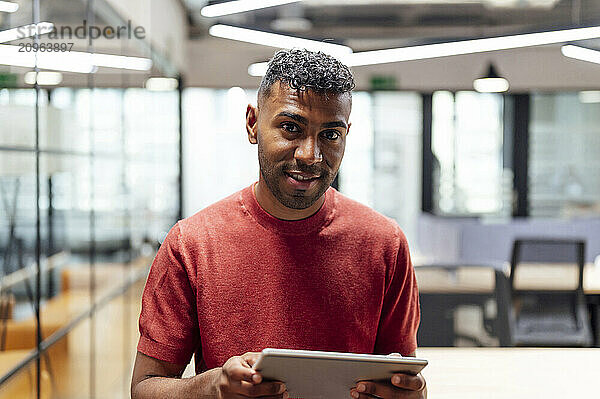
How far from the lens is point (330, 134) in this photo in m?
1.17

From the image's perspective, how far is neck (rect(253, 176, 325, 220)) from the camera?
49.6 inches

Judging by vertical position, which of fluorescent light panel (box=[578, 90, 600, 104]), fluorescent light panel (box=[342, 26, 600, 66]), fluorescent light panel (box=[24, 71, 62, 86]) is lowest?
fluorescent light panel (box=[24, 71, 62, 86])

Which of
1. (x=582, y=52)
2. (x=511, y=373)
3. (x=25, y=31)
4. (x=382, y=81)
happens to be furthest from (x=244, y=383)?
(x=382, y=81)

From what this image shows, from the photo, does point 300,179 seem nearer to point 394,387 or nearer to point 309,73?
point 309,73

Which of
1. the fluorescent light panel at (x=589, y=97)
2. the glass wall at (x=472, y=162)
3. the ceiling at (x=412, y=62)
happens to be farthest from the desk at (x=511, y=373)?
the fluorescent light panel at (x=589, y=97)

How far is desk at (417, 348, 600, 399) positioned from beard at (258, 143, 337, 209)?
76 centimetres

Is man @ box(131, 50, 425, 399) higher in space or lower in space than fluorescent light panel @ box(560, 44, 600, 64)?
lower

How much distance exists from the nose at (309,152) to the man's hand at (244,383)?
0.33m

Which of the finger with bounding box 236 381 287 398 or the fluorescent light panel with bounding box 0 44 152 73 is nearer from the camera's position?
the finger with bounding box 236 381 287 398

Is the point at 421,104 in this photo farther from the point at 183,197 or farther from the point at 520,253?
the point at 520,253

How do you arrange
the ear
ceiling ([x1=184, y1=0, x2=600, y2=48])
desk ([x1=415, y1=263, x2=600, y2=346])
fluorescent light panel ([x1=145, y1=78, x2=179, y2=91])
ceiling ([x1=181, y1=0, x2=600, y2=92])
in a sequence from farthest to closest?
ceiling ([x1=181, y1=0, x2=600, y2=92]), ceiling ([x1=184, y1=0, x2=600, y2=48]), fluorescent light panel ([x1=145, y1=78, x2=179, y2=91]), desk ([x1=415, y1=263, x2=600, y2=346]), the ear

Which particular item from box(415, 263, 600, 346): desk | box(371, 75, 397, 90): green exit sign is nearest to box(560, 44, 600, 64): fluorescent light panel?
box(415, 263, 600, 346): desk

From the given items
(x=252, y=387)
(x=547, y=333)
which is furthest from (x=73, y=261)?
(x=547, y=333)

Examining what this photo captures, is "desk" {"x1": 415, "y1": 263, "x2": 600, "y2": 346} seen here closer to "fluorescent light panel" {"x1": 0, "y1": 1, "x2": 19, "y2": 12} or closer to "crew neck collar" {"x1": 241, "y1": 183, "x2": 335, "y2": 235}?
"crew neck collar" {"x1": 241, "y1": 183, "x2": 335, "y2": 235}
